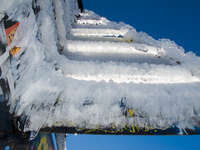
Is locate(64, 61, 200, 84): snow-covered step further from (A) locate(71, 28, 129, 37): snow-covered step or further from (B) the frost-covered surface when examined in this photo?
(A) locate(71, 28, 129, 37): snow-covered step

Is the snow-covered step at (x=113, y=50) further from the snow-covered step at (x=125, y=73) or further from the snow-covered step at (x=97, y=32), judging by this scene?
the snow-covered step at (x=97, y=32)

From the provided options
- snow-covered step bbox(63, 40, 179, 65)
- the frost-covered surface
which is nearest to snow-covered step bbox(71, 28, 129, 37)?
snow-covered step bbox(63, 40, 179, 65)

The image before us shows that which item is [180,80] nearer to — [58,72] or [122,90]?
[122,90]

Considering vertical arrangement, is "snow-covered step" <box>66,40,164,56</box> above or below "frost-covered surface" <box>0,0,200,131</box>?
above

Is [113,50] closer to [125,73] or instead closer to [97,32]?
[125,73]

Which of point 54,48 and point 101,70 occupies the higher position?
point 54,48

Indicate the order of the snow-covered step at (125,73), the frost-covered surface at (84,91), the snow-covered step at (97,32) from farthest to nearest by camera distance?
the snow-covered step at (97,32)
the snow-covered step at (125,73)
the frost-covered surface at (84,91)

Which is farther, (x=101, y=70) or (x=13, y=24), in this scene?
(x=101, y=70)

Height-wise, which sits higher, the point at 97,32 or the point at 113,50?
the point at 97,32

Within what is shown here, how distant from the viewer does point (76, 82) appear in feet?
2.15

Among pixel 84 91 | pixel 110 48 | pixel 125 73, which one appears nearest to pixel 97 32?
pixel 110 48

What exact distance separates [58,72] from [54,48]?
9.7 inches

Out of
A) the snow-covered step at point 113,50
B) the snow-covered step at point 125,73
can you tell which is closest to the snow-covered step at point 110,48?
the snow-covered step at point 113,50

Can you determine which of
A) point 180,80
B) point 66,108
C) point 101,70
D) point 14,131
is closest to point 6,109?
point 14,131
